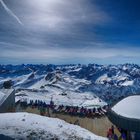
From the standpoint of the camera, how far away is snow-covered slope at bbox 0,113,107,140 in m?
28.1

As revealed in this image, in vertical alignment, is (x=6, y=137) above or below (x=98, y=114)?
above

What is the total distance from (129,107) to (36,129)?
13.3 metres

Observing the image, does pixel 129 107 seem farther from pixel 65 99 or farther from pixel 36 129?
pixel 65 99

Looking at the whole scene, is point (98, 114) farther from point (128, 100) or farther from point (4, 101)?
point (4, 101)

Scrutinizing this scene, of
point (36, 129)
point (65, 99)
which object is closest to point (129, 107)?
point (36, 129)

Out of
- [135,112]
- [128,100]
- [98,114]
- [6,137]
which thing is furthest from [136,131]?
[98,114]

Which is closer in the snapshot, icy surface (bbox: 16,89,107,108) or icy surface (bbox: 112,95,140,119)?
icy surface (bbox: 112,95,140,119)

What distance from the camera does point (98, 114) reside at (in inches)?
2186

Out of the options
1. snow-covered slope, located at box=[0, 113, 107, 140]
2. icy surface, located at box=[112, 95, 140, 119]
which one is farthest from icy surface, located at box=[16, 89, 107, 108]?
snow-covered slope, located at box=[0, 113, 107, 140]

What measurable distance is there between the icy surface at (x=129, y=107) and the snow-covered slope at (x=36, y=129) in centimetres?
490

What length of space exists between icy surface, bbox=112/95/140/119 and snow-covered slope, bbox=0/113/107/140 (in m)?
4.90

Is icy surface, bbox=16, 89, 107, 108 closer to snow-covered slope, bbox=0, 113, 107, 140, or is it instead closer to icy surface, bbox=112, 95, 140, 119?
icy surface, bbox=112, 95, 140, 119

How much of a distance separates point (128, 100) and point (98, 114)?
1523 centimetres

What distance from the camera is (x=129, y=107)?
3628 centimetres
